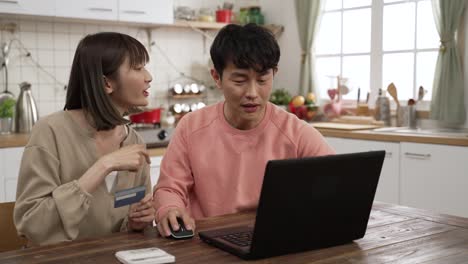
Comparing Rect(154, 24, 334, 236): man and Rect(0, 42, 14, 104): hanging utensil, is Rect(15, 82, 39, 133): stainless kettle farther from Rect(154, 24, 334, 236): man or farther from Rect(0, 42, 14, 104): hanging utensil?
Rect(154, 24, 334, 236): man

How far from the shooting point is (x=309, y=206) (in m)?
1.31

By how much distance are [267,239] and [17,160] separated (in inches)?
103

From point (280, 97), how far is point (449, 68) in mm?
1410

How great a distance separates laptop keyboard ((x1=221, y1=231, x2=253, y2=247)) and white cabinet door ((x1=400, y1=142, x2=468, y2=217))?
2.22 metres

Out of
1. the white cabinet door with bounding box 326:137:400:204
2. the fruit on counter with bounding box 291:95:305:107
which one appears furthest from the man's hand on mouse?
the fruit on counter with bounding box 291:95:305:107

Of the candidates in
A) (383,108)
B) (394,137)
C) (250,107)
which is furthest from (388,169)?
(250,107)

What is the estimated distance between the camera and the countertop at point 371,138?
11.0ft

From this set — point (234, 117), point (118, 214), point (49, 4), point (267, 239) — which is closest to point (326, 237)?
point (267, 239)

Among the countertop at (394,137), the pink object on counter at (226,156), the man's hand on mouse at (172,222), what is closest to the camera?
the man's hand on mouse at (172,222)

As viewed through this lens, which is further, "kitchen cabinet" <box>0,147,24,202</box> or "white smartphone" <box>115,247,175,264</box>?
"kitchen cabinet" <box>0,147,24,202</box>

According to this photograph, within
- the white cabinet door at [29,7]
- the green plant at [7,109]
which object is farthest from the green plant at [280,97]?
the green plant at [7,109]

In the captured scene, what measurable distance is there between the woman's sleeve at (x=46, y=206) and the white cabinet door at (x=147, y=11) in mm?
2607

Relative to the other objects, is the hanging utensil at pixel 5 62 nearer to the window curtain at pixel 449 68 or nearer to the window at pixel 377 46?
the window at pixel 377 46

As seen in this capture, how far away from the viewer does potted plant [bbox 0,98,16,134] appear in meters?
3.78
